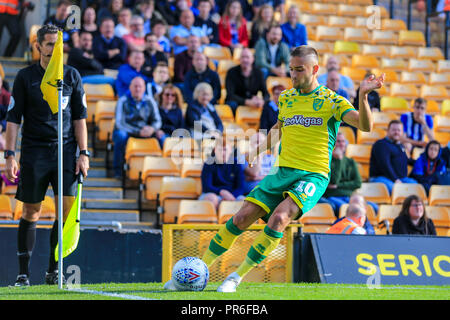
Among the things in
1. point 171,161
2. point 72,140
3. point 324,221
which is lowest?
point 324,221

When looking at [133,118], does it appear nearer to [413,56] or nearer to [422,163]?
[422,163]

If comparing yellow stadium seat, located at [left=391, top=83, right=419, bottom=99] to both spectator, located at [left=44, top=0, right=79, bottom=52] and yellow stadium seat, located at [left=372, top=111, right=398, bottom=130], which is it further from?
spectator, located at [left=44, top=0, right=79, bottom=52]

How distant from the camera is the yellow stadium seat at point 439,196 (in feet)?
39.2

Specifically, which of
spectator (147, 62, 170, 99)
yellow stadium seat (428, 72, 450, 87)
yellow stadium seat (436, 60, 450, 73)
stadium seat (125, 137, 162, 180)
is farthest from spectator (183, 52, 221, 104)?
yellow stadium seat (436, 60, 450, 73)

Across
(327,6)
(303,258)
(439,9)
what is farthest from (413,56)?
(303,258)

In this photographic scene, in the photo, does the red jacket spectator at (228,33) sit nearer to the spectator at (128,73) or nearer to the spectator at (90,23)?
the spectator at (90,23)

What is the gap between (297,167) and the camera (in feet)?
21.0

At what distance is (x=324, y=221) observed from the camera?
1083cm

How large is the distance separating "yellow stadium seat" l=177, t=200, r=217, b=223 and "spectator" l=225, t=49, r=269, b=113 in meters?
3.53

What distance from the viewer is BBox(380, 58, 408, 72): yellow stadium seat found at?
16828mm

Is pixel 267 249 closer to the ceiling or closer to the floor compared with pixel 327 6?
closer to the floor

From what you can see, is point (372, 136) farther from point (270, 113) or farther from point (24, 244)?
point (24, 244)

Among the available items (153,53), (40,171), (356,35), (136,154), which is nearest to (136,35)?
(153,53)

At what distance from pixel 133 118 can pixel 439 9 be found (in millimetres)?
8818
